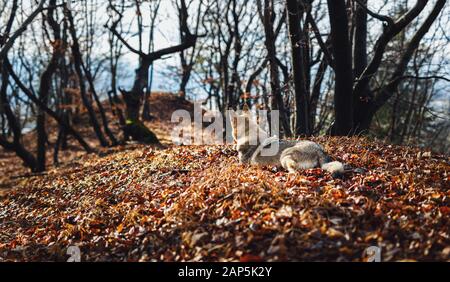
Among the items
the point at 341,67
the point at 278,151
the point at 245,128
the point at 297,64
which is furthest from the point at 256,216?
the point at 297,64

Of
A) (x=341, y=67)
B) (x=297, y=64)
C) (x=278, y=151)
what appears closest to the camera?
(x=278, y=151)

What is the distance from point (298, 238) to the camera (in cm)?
511

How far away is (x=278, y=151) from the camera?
26.4 ft

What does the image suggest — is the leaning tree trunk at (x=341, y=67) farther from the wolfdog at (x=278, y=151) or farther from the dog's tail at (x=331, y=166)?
the dog's tail at (x=331, y=166)

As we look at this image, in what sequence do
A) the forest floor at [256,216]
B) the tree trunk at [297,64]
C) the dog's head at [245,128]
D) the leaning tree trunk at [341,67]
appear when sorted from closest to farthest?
the forest floor at [256,216] < the dog's head at [245,128] < the leaning tree trunk at [341,67] < the tree trunk at [297,64]

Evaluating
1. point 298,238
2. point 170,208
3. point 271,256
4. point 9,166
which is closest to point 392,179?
point 298,238

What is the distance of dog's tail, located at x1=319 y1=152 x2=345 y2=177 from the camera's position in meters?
6.88

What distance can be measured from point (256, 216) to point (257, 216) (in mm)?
14

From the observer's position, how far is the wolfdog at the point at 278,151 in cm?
752

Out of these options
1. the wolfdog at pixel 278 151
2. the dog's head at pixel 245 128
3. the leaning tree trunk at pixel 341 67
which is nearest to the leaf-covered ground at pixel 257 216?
the wolfdog at pixel 278 151

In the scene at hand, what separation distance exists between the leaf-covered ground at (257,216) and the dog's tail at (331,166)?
123mm

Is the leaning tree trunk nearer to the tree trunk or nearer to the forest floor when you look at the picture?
the tree trunk

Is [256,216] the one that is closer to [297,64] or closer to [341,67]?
[341,67]
